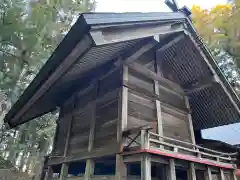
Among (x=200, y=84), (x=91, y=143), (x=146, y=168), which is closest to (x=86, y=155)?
(x=91, y=143)

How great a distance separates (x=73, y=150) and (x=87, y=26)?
4139 millimetres

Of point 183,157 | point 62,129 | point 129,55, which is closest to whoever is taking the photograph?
point 183,157

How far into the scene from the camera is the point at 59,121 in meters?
7.70

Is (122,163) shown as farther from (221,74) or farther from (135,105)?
(221,74)

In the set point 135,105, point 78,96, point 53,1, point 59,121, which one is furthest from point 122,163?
point 53,1

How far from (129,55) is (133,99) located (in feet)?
3.94

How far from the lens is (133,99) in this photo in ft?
17.4

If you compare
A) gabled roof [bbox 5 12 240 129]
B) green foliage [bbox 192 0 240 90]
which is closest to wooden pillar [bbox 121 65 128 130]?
gabled roof [bbox 5 12 240 129]

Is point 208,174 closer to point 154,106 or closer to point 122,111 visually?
point 154,106

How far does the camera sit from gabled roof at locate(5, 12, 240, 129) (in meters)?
3.68

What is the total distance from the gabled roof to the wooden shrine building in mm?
24

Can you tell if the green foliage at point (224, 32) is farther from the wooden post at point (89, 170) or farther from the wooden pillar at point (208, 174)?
the wooden post at point (89, 170)

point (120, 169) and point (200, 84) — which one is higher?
point (200, 84)

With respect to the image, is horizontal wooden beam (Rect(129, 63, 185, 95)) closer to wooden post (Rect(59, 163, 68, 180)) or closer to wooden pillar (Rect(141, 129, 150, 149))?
wooden pillar (Rect(141, 129, 150, 149))
